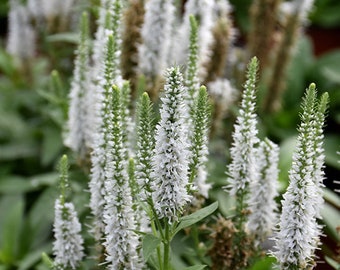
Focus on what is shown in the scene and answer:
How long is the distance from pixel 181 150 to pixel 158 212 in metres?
0.17

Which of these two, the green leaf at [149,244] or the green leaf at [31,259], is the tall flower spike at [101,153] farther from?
the green leaf at [31,259]

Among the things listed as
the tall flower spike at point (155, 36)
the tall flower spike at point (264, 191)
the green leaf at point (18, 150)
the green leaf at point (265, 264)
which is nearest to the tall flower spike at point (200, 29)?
the tall flower spike at point (155, 36)

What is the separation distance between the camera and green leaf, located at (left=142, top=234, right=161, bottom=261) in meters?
1.55

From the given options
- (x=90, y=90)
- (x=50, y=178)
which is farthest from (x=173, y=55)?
(x=50, y=178)

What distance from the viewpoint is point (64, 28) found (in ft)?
10.8

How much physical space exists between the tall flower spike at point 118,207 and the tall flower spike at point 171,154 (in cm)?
10

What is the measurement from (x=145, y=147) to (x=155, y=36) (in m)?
0.99

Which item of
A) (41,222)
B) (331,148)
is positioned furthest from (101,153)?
(331,148)

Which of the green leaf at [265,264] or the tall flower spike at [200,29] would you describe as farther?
the tall flower spike at [200,29]

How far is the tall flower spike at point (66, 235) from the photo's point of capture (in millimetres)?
1817

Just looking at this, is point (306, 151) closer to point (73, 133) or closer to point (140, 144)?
point (140, 144)

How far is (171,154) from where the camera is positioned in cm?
153

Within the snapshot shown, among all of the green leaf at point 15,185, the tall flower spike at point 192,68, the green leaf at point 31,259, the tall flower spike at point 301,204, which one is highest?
the tall flower spike at point 192,68

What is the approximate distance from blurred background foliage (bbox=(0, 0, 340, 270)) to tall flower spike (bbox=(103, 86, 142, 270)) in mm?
484
